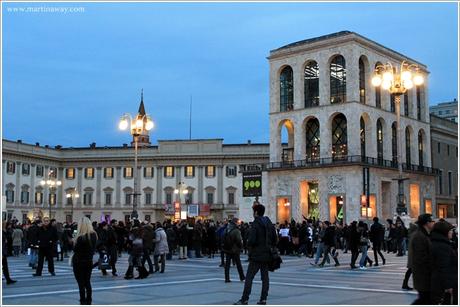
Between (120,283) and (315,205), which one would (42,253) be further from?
(315,205)

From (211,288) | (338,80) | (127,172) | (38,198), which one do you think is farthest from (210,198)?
(211,288)

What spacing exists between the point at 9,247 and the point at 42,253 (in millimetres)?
11219

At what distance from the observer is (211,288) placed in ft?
49.1

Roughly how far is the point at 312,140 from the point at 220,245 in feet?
129

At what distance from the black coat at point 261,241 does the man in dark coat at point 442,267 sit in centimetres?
384

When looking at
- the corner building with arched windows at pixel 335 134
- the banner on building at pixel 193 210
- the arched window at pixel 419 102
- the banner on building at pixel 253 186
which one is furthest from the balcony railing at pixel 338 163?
the banner on building at pixel 193 210

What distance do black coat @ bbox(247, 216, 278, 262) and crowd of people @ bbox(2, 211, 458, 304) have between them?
0.02 metres

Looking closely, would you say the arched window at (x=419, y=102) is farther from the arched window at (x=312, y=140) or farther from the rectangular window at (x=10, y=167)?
the rectangular window at (x=10, y=167)

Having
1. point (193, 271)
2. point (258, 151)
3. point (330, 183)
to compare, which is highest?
point (258, 151)

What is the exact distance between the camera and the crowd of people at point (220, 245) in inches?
333

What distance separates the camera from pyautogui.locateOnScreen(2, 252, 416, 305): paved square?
12.4m

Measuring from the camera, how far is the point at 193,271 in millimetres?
20516

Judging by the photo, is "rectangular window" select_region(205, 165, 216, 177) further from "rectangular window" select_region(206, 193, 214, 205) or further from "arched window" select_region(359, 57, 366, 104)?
"arched window" select_region(359, 57, 366, 104)

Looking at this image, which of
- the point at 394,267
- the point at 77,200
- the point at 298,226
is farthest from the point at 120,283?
the point at 77,200
